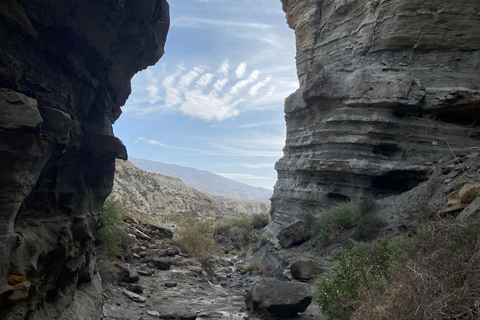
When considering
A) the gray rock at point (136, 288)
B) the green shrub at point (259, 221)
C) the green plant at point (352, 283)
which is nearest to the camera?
the green plant at point (352, 283)

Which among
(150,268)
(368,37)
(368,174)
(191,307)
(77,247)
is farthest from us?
(368,37)

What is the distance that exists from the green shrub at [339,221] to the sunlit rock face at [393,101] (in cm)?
178

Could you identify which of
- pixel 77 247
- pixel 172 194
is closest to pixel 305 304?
pixel 77 247

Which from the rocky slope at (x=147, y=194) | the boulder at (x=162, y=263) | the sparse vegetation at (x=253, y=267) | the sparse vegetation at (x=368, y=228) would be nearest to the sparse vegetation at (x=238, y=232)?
the sparse vegetation at (x=253, y=267)

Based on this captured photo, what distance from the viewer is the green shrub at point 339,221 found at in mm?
10461

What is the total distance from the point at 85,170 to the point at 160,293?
4.13 m

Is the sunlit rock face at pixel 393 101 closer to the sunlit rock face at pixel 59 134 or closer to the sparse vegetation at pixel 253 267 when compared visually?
the sparse vegetation at pixel 253 267

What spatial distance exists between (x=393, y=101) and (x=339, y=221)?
557 centimetres

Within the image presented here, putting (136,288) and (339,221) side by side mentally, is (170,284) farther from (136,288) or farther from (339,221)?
(339,221)

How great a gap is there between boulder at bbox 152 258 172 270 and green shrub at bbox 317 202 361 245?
5.75 metres

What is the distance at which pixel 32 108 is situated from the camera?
3.27 meters

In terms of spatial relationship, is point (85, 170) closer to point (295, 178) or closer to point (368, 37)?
point (295, 178)

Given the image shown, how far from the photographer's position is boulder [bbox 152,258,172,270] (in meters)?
10.2

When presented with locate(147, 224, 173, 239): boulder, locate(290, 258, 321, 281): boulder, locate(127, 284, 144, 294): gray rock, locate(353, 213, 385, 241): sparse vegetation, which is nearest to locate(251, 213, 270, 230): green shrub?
locate(147, 224, 173, 239): boulder
